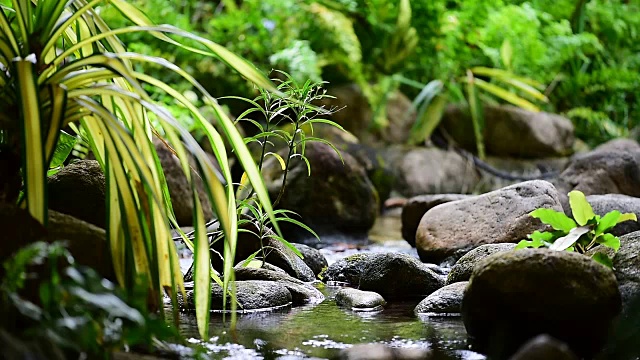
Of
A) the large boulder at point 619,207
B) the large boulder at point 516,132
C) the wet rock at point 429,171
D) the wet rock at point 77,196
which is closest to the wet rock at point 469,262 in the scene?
the large boulder at point 619,207

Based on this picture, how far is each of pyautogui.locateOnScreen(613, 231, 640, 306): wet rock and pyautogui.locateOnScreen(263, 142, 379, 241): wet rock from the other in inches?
120

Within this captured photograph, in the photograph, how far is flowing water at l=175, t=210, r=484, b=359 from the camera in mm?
1927

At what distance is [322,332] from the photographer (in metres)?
2.20

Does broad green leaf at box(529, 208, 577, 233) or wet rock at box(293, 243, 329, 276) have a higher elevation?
broad green leaf at box(529, 208, 577, 233)

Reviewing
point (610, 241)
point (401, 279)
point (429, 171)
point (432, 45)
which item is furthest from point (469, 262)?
point (432, 45)

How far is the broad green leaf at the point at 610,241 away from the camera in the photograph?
95.7 inches

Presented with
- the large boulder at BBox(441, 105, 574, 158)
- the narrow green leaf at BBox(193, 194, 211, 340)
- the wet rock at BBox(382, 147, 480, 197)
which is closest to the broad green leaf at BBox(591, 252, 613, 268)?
the narrow green leaf at BBox(193, 194, 211, 340)

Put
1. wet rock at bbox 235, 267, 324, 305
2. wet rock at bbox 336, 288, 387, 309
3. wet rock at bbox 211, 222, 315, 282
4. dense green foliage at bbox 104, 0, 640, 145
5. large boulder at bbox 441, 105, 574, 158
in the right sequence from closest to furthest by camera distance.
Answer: wet rock at bbox 336, 288, 387, 309, wet rock at bbox 235, 267, 324, 305, wet rock at bbox 211, 222, 315, 282, dense green foliage at bbox 104, 0, 640, 145, large boulder at bbox 441, 105, 574, 158

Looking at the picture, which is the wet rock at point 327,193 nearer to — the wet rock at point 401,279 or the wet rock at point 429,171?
the wet rock at point 429,171

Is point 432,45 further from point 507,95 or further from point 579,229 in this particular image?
point 579,229

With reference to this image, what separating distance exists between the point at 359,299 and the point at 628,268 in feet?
3.20

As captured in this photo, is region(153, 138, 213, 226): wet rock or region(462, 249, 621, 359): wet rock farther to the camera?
region(153, 138, 213, 226): wet rock

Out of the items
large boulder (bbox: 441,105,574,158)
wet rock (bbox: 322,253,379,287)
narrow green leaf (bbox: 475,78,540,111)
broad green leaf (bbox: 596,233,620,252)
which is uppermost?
narrow green leaf (bbox: 475,78,540,111)

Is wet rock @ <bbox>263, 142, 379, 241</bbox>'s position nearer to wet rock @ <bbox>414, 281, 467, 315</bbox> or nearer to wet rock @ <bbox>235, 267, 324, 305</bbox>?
wet rock @ <bbox>235, 267, 324, 305</bbox>
